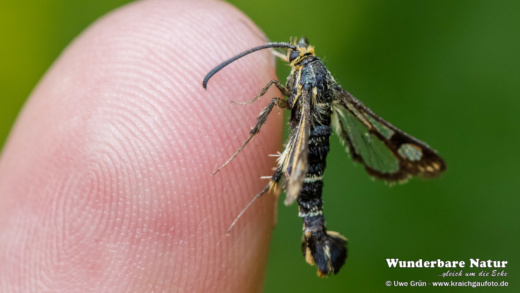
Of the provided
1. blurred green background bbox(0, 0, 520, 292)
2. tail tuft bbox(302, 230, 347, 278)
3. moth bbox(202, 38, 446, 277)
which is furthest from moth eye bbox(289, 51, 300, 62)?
blurred green background bbox(0, 0, 520, 292)

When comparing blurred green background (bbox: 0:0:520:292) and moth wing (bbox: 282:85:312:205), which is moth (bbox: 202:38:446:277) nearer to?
moth wing (bbox: 282:85:312:205)

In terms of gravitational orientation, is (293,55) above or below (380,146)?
above

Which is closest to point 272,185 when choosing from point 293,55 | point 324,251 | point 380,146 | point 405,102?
point 324,251

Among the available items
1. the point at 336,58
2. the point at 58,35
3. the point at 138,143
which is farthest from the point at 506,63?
the point at 58,35

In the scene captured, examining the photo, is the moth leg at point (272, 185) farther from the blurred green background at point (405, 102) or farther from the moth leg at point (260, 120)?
the blurred green background at point (405, 102)

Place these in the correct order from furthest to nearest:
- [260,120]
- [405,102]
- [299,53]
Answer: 1. [405,102]
2. [299,53]
3. [260,120]

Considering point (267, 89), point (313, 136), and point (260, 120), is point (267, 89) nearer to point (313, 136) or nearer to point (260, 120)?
point (260, 120)
